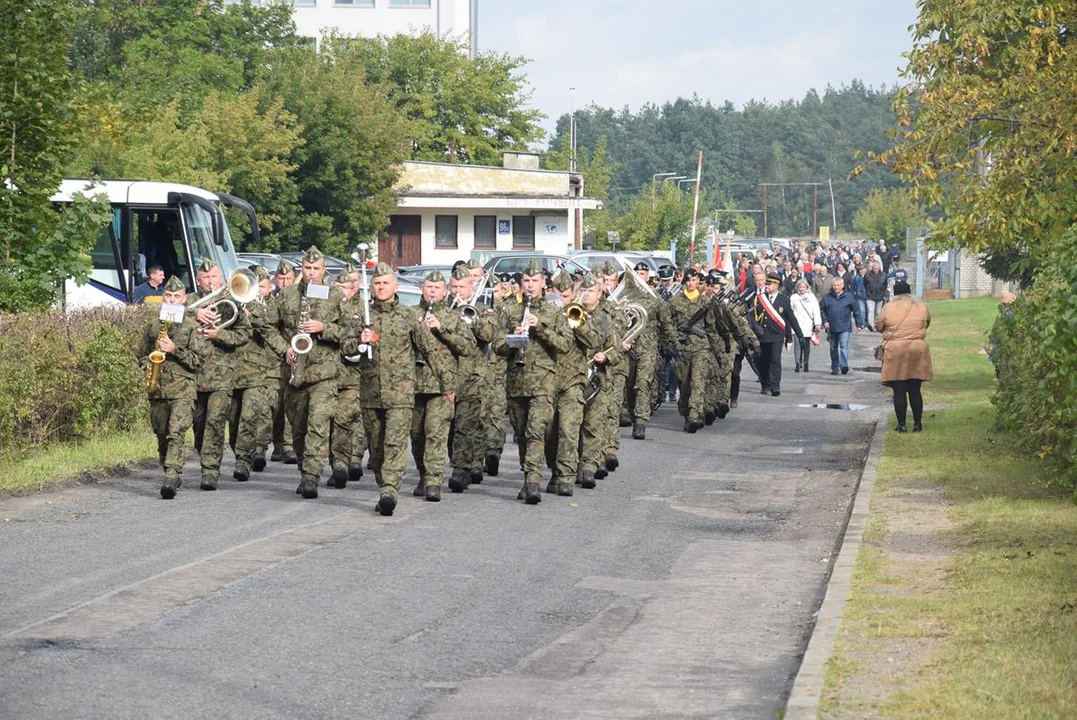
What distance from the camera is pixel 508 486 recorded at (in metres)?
15.1

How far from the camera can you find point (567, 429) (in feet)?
47.0

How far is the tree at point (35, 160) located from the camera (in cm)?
1823

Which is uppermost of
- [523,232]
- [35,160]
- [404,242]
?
[523,232]

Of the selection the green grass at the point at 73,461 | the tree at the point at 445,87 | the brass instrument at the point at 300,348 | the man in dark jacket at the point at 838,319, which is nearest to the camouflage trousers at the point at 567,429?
the brass instrument at the point at 300,348

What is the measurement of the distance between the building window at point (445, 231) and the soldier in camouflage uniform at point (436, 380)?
51662 millimetres

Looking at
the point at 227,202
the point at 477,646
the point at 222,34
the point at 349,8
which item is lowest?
the point at 477,646

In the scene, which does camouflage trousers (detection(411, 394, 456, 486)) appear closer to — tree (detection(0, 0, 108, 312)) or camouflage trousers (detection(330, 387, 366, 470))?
camouflage trousers (detection(330, 387, 366, 470))

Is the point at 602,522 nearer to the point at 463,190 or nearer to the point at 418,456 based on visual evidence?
the point at 418,456

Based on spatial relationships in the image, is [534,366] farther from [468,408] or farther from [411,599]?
[411,599]

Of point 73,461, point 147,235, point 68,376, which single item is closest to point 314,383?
point 73,461

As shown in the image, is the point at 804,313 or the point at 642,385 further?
the point at 804,313

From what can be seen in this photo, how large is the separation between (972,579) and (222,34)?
53126 mm

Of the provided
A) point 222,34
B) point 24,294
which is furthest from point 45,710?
point 222,34

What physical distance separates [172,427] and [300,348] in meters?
1.30
